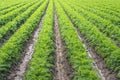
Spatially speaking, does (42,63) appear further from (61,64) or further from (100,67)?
(100,67)

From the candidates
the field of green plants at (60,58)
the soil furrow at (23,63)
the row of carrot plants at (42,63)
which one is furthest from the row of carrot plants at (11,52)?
the row of carrot plants at (42,63)

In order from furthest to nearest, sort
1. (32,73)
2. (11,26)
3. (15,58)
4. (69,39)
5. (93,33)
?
(11,26)
(93,33)
(69,39)
(15,58)
(32,73)

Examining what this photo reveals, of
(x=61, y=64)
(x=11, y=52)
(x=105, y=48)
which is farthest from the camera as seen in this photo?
(x=105, y=48)

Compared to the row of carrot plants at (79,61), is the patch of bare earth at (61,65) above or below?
below

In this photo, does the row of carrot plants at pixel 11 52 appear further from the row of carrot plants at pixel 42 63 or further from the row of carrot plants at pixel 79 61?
the row of carrot plants at pixel 79 61

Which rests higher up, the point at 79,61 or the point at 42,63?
the point at 42,63

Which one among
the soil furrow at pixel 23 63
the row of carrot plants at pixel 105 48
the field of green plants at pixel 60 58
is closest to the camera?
the field of green plants at pixel 60 58

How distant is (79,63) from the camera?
480 inches

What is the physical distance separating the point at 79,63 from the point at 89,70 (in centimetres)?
90

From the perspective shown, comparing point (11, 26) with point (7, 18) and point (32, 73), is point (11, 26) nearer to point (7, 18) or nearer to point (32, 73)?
point (7, 18)

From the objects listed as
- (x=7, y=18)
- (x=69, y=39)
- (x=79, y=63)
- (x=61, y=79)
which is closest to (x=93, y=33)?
(x=69, y=39)

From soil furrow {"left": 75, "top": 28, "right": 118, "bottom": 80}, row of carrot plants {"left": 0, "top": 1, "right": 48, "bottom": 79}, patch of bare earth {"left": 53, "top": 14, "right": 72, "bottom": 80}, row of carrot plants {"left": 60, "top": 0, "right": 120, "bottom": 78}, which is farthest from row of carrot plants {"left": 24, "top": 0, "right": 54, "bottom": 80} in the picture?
row of carrot plants {"left": 60, "top": 0, "right": 120, "bottom": 78}

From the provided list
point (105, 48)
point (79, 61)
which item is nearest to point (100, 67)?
point (79, 61)

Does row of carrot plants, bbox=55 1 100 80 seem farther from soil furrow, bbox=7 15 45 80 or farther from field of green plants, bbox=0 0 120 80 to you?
soil furrow, bbox=7 15 45 80
